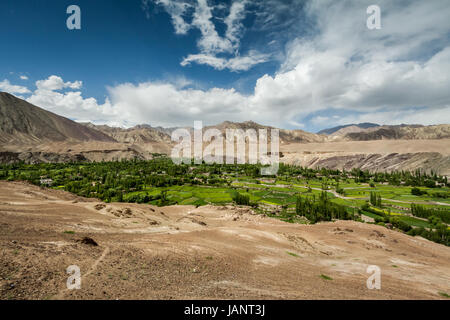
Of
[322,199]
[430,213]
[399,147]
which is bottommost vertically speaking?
[430,213]

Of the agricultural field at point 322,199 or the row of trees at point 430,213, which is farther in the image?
the agricultural field at point 322,199
